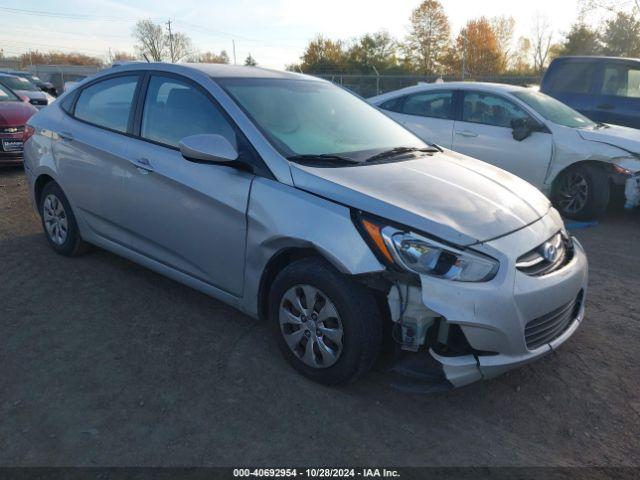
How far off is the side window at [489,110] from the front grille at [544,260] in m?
3.93

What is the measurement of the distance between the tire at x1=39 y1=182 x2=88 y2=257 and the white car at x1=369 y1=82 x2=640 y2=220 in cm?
364

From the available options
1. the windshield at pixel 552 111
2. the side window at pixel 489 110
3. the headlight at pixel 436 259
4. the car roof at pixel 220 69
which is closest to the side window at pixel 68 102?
the car roof at pixel 220 69

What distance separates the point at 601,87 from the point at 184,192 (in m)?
7.77

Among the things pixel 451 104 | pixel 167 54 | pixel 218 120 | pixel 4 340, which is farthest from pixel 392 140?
pixel 167 54

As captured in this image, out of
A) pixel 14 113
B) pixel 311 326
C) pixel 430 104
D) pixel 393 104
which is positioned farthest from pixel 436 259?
pixel 14 113

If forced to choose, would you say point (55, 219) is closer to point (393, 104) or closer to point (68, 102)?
point (68, 102)

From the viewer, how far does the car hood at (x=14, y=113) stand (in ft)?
27.3

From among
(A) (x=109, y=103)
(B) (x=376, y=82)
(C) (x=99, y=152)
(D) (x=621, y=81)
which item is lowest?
(C) (x=99, y=152)

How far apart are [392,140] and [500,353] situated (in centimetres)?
178

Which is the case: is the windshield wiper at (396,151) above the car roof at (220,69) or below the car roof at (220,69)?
below

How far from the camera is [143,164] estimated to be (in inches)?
145

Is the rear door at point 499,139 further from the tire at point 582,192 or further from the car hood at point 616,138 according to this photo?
the car hood at point 616,138

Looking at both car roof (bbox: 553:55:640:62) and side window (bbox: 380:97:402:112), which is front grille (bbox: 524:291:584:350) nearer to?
side window (bbox: 380:97:402:112)

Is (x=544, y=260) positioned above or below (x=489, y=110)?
below
